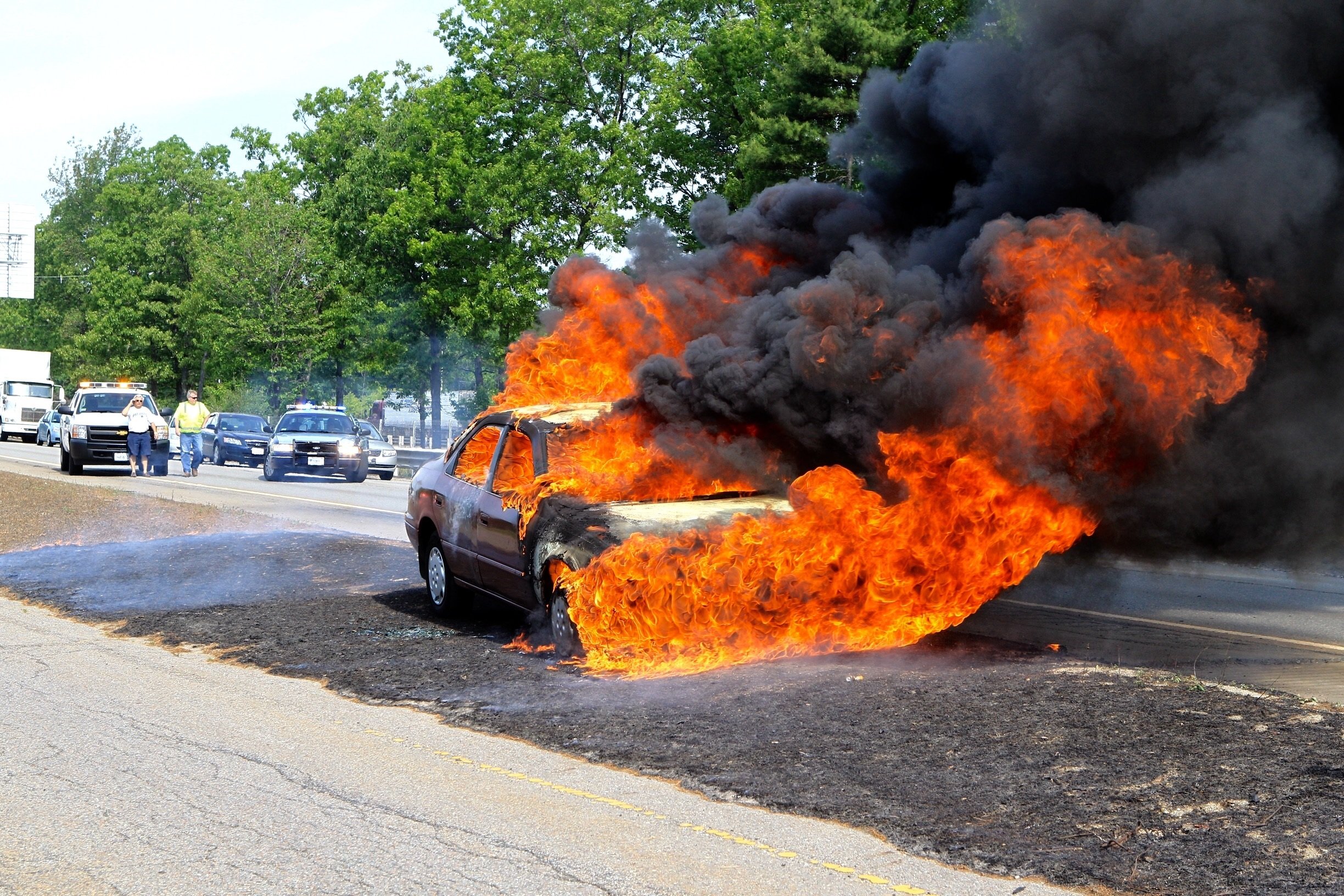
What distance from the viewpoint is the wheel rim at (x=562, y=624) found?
8227 mm

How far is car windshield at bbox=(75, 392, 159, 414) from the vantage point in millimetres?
29062

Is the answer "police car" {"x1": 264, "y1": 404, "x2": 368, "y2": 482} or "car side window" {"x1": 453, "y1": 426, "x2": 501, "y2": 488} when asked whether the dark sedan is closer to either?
"police car" {"x1": 264, "y1": 404, "x2": 368, "y2": 482}

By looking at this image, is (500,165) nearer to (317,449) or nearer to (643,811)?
(317,449)

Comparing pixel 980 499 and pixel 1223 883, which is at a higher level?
pixel 980 499

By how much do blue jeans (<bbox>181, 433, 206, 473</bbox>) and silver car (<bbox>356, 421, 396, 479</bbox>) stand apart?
3.70 meters

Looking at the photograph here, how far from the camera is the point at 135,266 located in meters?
68.5

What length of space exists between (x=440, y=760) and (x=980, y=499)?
3.95 m

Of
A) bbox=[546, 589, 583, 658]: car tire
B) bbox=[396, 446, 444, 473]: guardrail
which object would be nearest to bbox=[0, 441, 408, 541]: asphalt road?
bbox=[396, 446, 444, 473]: guardrail

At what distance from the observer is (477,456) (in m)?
10.2

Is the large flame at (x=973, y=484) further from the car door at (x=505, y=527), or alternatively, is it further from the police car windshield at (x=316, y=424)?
the police car windshield at (x=316, y=424)

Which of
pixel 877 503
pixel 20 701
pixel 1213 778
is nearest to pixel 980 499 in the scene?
pixel 877 503

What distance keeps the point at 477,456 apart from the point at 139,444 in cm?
2090

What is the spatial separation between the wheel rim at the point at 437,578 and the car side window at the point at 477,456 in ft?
2.28

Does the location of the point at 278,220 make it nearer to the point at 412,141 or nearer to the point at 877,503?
the point at 412,141
